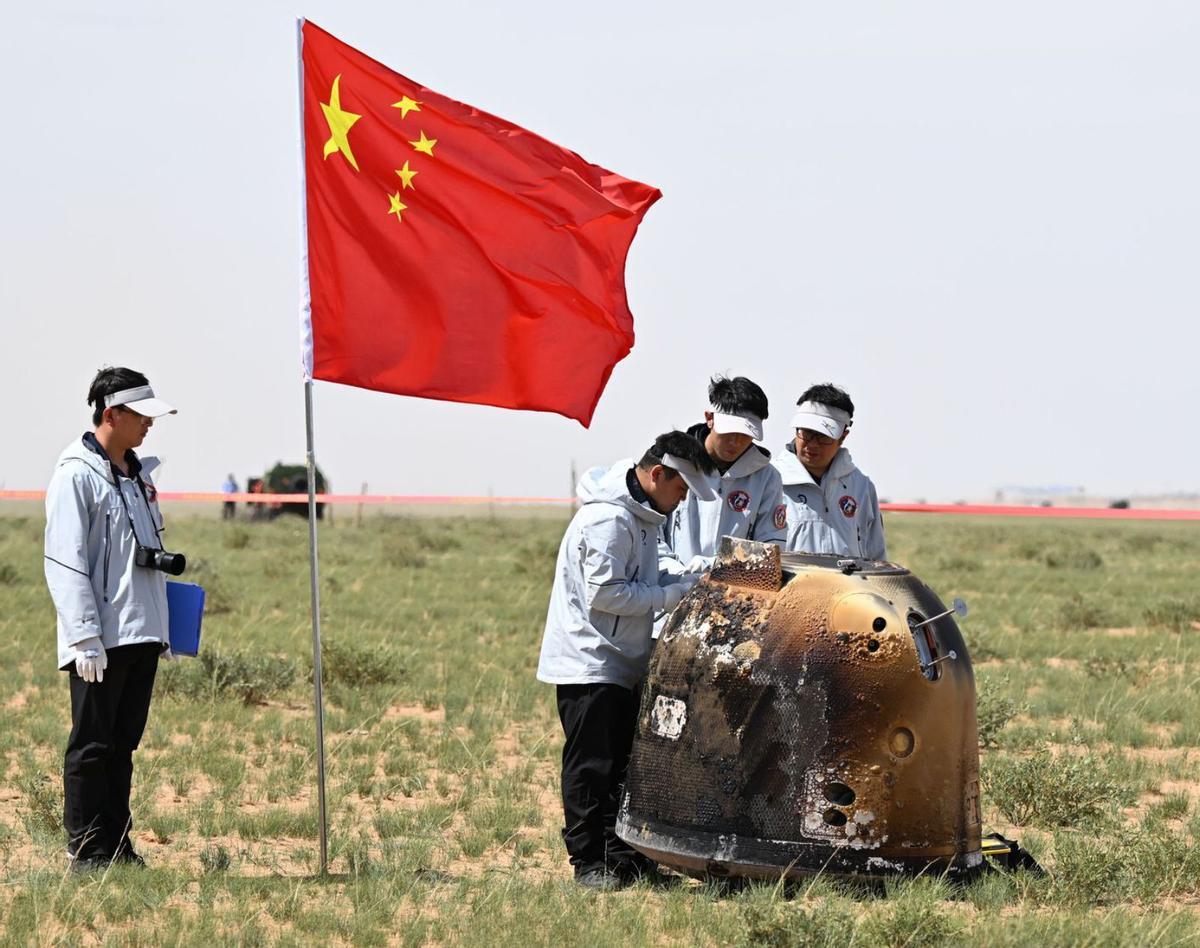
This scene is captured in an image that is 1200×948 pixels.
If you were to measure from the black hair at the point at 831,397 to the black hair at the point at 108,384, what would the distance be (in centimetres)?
304

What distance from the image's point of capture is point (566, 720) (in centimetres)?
707

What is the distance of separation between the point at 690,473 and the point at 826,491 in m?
1.67

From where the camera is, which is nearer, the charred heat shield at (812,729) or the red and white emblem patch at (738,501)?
the charred heat shield at (812,729)

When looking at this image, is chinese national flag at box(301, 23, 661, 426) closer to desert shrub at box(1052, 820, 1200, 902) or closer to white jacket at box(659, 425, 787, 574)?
white jacket at box(659, 425, 787, 574)

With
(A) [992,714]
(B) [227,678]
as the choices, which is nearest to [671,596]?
(A) [992,714]

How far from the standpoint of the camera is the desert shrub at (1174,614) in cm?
1889

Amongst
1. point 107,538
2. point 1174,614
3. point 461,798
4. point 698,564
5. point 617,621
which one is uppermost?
point 107,538

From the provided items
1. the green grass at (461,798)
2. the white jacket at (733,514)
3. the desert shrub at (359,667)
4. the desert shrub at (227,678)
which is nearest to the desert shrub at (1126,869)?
the green grass at (461,798)

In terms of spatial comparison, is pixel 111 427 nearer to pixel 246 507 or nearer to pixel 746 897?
pixel 746 897

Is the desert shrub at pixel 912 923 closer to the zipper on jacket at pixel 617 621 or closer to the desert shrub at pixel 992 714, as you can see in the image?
the zipper on jacket at pixel 617 621

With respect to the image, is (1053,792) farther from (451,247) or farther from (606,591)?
(451,247)

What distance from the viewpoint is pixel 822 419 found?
806 centimetres

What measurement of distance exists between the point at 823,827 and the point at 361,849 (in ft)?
8.03

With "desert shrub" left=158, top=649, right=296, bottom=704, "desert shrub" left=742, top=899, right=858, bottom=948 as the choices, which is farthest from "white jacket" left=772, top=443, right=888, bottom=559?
"desert shrub" left=158, top=649, right=296, bottom=704
